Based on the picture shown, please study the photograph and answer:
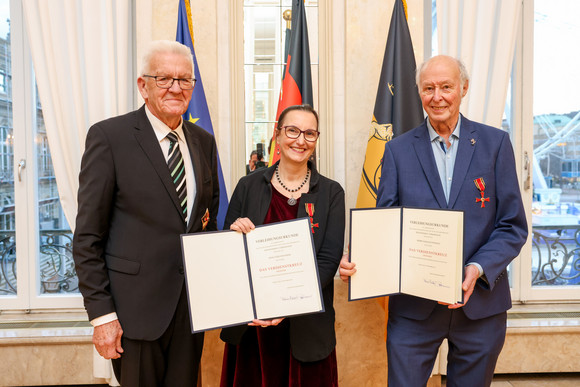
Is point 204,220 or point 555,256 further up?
point 204,220

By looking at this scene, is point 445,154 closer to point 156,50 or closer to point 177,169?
point 177,169

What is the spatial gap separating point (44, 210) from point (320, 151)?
2.20m

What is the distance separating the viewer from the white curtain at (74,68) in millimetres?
2910

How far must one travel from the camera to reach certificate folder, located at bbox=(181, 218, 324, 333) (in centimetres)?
163

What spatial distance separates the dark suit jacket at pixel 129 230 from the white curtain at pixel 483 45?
2237 mm

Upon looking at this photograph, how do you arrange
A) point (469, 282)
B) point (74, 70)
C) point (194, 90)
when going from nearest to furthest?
1. point (469, 282)
2. point (194, 90)
3. point (74, 70)

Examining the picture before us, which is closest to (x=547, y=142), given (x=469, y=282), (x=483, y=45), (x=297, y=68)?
(x=483, y=45)

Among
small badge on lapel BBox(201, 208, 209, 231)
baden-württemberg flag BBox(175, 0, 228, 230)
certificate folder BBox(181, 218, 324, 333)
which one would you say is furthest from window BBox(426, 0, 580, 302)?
small badge on lapel BBox(201, 208, 209, 231)

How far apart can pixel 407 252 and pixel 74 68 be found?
2.54 m

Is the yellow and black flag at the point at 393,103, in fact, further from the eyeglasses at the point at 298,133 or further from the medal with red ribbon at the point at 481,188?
the medal with red ribbon at the point at 481,188

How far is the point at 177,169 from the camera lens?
1.71m

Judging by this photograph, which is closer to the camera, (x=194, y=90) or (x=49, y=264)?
(x=194, y=90)

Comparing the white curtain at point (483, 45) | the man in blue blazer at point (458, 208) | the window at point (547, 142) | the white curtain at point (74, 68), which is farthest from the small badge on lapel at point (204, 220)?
the window at point (547, 142)

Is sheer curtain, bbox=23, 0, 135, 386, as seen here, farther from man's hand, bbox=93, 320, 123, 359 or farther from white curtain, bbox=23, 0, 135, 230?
man's hand, bbox=93, 320, 123, 359
